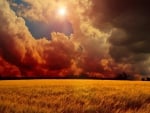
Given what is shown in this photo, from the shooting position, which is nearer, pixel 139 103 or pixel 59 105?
pixel 59 105

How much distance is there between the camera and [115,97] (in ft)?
50.5

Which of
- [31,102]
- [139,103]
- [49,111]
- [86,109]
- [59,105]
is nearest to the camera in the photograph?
[49,111]

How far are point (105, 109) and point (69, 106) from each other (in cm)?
124

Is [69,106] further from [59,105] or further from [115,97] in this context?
[115,97]

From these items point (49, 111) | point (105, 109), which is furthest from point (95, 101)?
point (49, 111)

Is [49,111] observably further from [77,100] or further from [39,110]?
[77,100]

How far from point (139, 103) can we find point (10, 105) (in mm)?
5944

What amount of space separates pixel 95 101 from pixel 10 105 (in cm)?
367

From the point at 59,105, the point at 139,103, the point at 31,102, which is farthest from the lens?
the point at 139,103

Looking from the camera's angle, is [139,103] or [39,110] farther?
[139,103]

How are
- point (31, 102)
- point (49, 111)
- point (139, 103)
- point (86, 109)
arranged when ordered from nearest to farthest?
point (49, 111), point (86, 109), point (31, 102), point (139, 103)

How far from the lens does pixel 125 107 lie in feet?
42.9

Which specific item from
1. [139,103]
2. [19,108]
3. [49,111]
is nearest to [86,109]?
[49,111]

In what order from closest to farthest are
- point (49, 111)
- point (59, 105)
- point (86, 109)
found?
point (49, 111) → point (86, 109) → point (59, 105)
